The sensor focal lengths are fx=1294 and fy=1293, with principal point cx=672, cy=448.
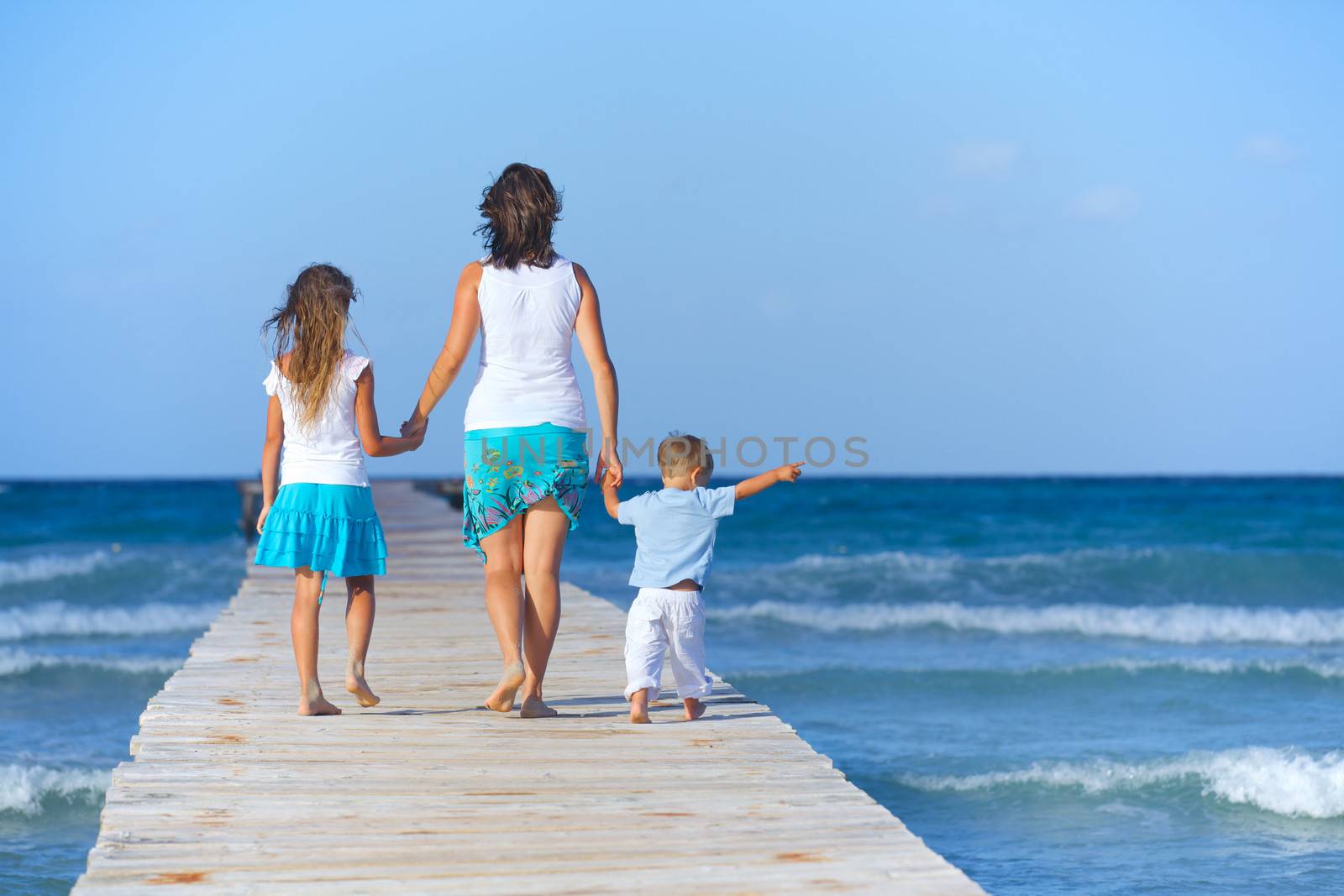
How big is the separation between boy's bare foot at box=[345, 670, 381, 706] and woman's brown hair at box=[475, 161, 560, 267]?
4.91ft

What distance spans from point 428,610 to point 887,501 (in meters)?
31.2

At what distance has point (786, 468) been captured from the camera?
12.4 feet

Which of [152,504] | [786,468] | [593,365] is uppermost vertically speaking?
[593,365]

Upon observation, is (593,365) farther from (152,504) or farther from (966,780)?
(152,504)

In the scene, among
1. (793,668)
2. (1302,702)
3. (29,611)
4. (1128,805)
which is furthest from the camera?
(29,611)

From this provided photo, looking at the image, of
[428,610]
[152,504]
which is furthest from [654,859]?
[152,504]

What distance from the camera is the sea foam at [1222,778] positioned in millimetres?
5664

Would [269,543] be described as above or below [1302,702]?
above

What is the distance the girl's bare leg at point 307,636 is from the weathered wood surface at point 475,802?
0.27 ft

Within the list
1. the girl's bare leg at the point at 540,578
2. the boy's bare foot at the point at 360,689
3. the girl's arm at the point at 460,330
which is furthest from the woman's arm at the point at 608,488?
the boy's bare foot at the point at 360,689

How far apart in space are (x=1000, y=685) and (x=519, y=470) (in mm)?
5952

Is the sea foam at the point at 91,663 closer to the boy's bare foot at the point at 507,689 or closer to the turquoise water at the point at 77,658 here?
the turquoise water at the point at 77,658

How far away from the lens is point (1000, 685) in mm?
8945

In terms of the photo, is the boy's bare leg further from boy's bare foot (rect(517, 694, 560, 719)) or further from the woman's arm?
the woman's arm
